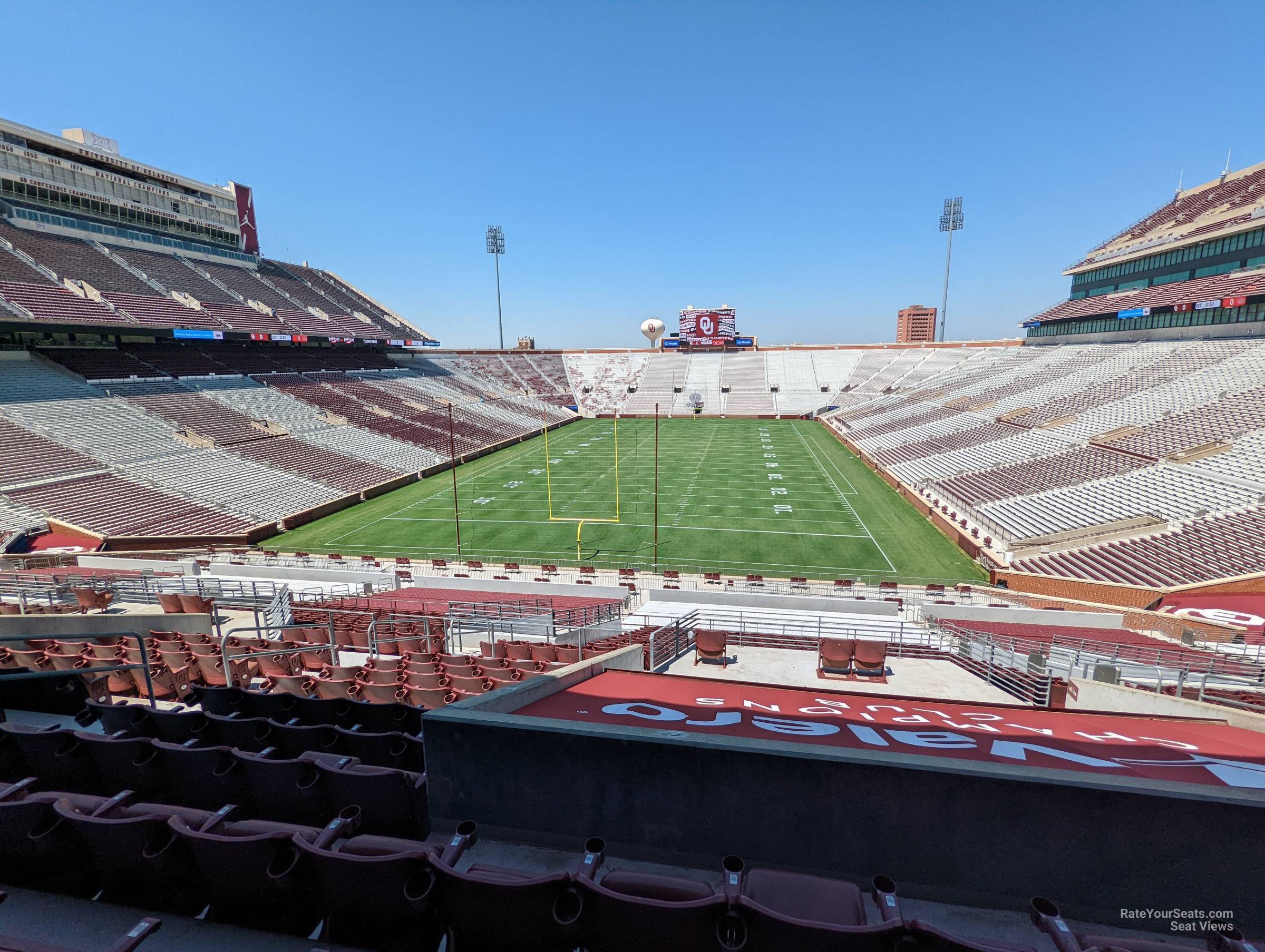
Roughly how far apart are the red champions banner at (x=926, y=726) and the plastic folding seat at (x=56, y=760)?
112 inches

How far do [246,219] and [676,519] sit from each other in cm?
5370

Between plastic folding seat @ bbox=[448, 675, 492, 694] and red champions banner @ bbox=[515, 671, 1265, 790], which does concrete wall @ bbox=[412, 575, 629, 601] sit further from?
red champions banner @ bbox=[515, 671, 1265, 790]

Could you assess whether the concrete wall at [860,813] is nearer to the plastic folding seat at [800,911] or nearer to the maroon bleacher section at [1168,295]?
the plastic folding seat at [800,911]

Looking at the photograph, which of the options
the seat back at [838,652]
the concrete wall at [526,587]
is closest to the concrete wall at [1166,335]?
the seat back at [838,652]

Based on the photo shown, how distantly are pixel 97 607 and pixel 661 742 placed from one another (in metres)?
13.7

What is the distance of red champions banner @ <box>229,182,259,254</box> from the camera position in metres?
53.8

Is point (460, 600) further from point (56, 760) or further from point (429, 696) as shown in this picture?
point (56, 760)

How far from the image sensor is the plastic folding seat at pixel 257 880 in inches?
105

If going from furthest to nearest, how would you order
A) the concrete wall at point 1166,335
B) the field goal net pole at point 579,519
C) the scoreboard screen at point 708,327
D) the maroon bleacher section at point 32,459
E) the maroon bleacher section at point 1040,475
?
the scoreboard screen at point 708,327 → the concrete wall at point 1166,335 → the maroon bleacher section at point 1040,475 → the field goal net pole at point 579,519 → the maroon bleacher section at point 32,459

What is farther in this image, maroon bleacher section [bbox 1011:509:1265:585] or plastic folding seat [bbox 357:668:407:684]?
maroon bleacher section [bbox 1011:509:1265:585]

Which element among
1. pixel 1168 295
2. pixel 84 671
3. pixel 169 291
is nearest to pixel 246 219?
pixel 169 291

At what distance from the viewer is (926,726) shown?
5496 millimetres

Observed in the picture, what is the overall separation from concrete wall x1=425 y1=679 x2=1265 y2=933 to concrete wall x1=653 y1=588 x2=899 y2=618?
12.3 m
